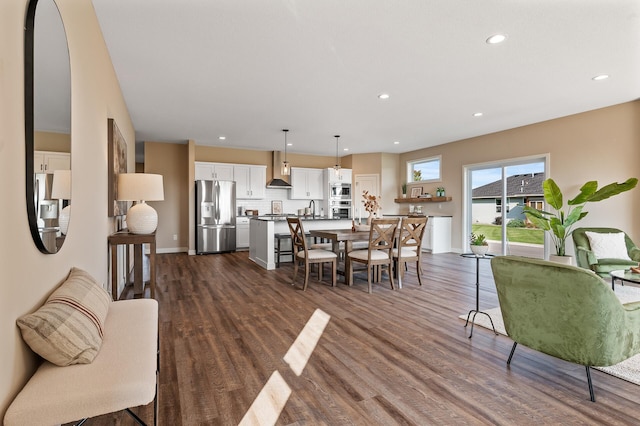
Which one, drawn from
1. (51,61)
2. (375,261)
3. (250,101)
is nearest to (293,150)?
(250,101)

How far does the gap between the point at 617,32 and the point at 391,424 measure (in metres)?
3.72

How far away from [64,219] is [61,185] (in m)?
0.18

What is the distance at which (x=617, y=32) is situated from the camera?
297 centimetres

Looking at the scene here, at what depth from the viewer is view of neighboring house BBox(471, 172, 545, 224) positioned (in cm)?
636

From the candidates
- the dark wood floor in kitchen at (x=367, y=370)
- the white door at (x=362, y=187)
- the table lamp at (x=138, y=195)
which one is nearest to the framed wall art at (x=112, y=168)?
the table lamp at (x=138, y=195)

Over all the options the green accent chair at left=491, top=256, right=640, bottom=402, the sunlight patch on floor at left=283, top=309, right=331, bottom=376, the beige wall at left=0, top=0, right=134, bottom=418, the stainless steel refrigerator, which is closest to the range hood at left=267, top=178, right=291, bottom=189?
the stainless steel refrigerator

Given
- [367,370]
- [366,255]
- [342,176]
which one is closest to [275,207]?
[342,176]

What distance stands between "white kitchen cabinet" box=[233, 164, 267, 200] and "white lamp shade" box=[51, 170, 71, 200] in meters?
6.63

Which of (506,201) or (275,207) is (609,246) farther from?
(275,207)

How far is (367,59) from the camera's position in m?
3.50

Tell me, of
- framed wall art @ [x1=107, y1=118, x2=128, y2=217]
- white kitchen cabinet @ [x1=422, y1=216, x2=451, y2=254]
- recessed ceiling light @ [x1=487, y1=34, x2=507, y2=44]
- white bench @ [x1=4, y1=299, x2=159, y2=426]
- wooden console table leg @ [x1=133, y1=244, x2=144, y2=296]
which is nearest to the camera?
white bench @ [x1=4, y1=299, x2=159, y2=426]

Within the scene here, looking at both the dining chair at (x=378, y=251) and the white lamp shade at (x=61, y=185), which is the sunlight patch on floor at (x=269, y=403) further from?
the dining chair at (x=378, y=251)

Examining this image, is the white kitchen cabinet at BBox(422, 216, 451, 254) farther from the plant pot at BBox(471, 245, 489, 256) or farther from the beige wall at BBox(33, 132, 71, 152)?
the beige wall at BBox(33, 132, 71, 152)

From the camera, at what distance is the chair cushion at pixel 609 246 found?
171 inches
